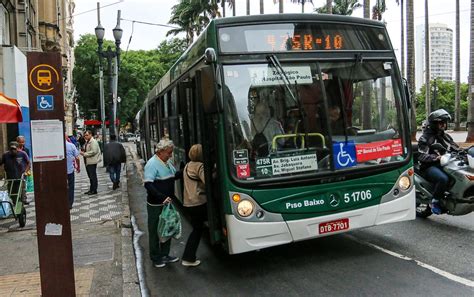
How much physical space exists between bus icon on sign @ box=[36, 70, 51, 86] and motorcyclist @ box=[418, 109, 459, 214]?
5.39 meters

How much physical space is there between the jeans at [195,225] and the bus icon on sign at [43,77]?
7.43 ft

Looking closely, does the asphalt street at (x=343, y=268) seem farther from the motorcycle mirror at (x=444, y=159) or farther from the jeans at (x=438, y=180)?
the motorcycle mirror at (x=444, y=159)

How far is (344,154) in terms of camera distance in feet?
17.4

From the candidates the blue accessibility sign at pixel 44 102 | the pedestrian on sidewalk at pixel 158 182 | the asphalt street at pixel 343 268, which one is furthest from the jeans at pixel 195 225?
the blue accessibility sign at pixel 44 102

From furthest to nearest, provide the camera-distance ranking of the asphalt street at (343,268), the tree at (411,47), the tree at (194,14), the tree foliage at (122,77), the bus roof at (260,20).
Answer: the tree foliage at (122,77), the tree at (194,14), the tree at (411,47), the bus roof at (260,20), the asphalt street at (343,268)

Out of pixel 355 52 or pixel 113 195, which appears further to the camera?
pixel 113 195

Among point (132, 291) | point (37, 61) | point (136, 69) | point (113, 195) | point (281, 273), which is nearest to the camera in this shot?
point (37, 61)

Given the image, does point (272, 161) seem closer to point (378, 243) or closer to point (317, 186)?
point (317, 186)

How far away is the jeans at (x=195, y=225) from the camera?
5578 millimetres

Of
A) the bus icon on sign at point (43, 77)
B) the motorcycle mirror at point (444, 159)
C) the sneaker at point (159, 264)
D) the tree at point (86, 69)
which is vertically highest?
the tree at point (86, 69)

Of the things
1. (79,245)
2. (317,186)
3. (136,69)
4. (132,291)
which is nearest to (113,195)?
(79,245)

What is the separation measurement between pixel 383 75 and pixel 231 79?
2.06m

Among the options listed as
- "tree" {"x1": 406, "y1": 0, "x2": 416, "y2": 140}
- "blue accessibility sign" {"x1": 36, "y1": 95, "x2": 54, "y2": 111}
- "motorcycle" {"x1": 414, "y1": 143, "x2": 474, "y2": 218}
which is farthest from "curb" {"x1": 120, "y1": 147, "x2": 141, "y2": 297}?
"tree" {"x1": 406, "y1": 0, "x2": 416, "y2": 140}

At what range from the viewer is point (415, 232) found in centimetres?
678
